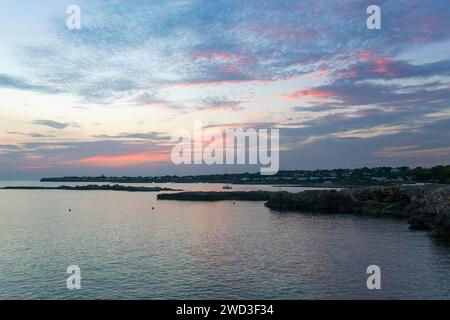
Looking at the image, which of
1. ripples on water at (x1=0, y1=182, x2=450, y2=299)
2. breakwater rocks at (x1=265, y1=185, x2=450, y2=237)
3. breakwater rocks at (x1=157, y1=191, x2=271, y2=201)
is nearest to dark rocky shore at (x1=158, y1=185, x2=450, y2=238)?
breakwater rocks at (x1=265, y1=185, x2=450, y2=237)

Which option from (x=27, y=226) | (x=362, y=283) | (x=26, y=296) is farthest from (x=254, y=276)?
(x=27, y=226)

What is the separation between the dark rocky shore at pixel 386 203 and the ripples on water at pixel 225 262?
3652 millimetres

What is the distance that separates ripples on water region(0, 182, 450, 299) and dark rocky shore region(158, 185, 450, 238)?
3652 millimetres

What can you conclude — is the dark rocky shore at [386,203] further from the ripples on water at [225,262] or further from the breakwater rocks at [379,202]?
the ripples on water at [225,262]

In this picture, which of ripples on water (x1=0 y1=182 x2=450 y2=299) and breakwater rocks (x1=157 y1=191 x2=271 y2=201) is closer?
ripples on water (x1=0 y1=182 x2=450 y2=299)

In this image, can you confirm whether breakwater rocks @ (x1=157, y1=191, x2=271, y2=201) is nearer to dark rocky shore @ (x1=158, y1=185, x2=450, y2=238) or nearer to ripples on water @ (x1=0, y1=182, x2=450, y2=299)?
dark rocky shore @ (x1=158, y1=185, x2=450, y2=238)

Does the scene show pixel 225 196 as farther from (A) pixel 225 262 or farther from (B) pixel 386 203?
(A) pixel 225 262

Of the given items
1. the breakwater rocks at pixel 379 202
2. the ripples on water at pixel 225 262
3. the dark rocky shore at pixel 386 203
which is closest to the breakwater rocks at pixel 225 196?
the breakwater rocks at pixel 379 202

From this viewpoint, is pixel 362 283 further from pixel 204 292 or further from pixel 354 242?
pixel 354 242

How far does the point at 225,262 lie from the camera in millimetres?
36875

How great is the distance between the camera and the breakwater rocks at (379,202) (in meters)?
57.8

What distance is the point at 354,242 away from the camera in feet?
156

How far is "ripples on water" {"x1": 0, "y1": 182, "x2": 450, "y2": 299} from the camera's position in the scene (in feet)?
90.3
